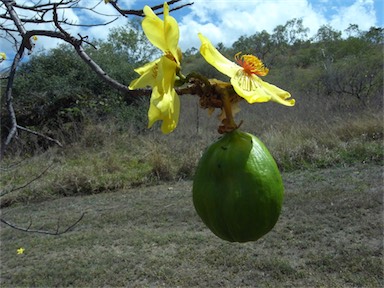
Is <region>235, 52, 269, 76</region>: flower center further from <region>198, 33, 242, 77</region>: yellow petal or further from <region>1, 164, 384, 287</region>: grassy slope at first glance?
<region>1, 164, 384, 287</region>: grassy slope

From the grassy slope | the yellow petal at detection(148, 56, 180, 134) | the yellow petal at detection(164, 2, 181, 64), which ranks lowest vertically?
the grassy slope

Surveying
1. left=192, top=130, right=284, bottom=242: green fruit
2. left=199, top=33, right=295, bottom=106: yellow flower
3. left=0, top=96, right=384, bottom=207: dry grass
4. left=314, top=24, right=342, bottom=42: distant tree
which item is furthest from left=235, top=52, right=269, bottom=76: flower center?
left=314, top=24, right=342, bottom=42: distant tree

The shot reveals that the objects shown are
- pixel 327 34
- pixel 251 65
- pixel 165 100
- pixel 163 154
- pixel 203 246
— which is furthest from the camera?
pixel 327 34

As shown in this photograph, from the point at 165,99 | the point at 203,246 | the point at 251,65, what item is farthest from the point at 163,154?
the point at 165,99

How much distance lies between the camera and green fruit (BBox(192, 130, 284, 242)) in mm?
701

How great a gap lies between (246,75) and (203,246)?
14.1 ft

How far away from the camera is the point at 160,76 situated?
2.17 ft

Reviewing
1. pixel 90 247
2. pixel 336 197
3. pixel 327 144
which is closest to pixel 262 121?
pixel 327 144

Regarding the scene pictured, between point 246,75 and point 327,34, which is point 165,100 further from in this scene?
point 327,34

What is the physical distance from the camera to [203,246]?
4824 millimetres

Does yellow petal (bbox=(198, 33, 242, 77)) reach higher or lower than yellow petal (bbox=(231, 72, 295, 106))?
higher

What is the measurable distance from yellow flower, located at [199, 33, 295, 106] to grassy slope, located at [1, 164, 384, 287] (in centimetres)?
356

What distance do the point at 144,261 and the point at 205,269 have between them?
0.75 metres

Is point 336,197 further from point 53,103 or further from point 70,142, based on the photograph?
point 53,103
